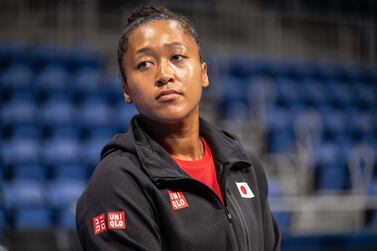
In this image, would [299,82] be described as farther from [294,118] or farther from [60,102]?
[60,102]

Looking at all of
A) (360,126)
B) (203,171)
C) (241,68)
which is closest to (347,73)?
(360,126)

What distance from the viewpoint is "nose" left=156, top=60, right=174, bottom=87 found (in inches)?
48.6

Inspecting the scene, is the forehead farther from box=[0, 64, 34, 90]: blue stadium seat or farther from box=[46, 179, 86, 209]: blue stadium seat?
box=[0, 64, 34, 90]: blue stadium seat

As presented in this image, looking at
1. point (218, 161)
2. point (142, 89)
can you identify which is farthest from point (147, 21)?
point (218, 161)

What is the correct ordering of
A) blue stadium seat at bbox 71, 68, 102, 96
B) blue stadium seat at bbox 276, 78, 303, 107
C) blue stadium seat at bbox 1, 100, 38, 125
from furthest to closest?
blue stadium seat at bbox 276, 78, 303, 107, blue stadium seat at bbox 71, 68, 102, 96, blue stadium seat at bbox 1, 100, 38, 125

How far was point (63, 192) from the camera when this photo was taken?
4.91 metres

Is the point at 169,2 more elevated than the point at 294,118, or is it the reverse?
the point at 169,2

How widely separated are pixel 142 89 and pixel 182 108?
0.11 metres

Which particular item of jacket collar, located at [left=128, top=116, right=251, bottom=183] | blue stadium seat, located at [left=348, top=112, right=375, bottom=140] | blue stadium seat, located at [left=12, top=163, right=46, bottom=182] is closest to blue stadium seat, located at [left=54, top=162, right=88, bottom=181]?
blue stadium seat, located at [left=12, top=163, right=46, bottom=182]

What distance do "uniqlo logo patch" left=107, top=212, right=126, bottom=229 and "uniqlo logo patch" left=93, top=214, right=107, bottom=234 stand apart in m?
0.01

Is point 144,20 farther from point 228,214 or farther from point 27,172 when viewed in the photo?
point 27,172

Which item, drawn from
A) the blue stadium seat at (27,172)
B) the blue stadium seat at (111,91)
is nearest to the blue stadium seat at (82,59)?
the blue stadium seat at (111,91)

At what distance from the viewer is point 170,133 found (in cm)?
134

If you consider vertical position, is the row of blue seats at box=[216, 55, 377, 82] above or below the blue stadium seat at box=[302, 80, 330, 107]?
above
